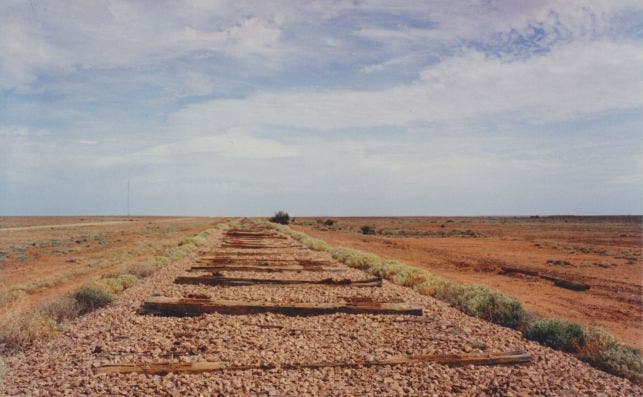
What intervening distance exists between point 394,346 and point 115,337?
4.51 metres

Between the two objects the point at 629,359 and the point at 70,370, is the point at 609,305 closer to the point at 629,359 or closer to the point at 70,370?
the point at 629,359

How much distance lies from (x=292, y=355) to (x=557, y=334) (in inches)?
187

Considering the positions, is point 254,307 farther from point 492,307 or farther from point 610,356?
point 610,356

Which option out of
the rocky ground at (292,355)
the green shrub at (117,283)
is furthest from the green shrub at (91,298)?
the rocky ground at (292,355)

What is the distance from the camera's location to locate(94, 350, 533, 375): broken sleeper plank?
603cm

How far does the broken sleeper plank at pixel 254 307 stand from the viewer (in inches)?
370

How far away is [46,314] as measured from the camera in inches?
358

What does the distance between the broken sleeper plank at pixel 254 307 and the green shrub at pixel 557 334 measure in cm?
217

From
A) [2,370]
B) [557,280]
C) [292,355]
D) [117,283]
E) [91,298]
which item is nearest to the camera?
[2,370]

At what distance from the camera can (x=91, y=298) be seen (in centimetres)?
1059

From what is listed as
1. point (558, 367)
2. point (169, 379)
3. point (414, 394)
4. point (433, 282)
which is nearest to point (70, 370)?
point (169, 379)

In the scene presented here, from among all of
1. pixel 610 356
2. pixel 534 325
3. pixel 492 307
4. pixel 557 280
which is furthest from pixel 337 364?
pixel 557 280

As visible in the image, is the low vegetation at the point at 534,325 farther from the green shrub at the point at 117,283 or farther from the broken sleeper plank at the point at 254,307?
the green shrub at the point at 117,283

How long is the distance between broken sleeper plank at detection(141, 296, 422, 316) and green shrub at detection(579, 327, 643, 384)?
310 cm
